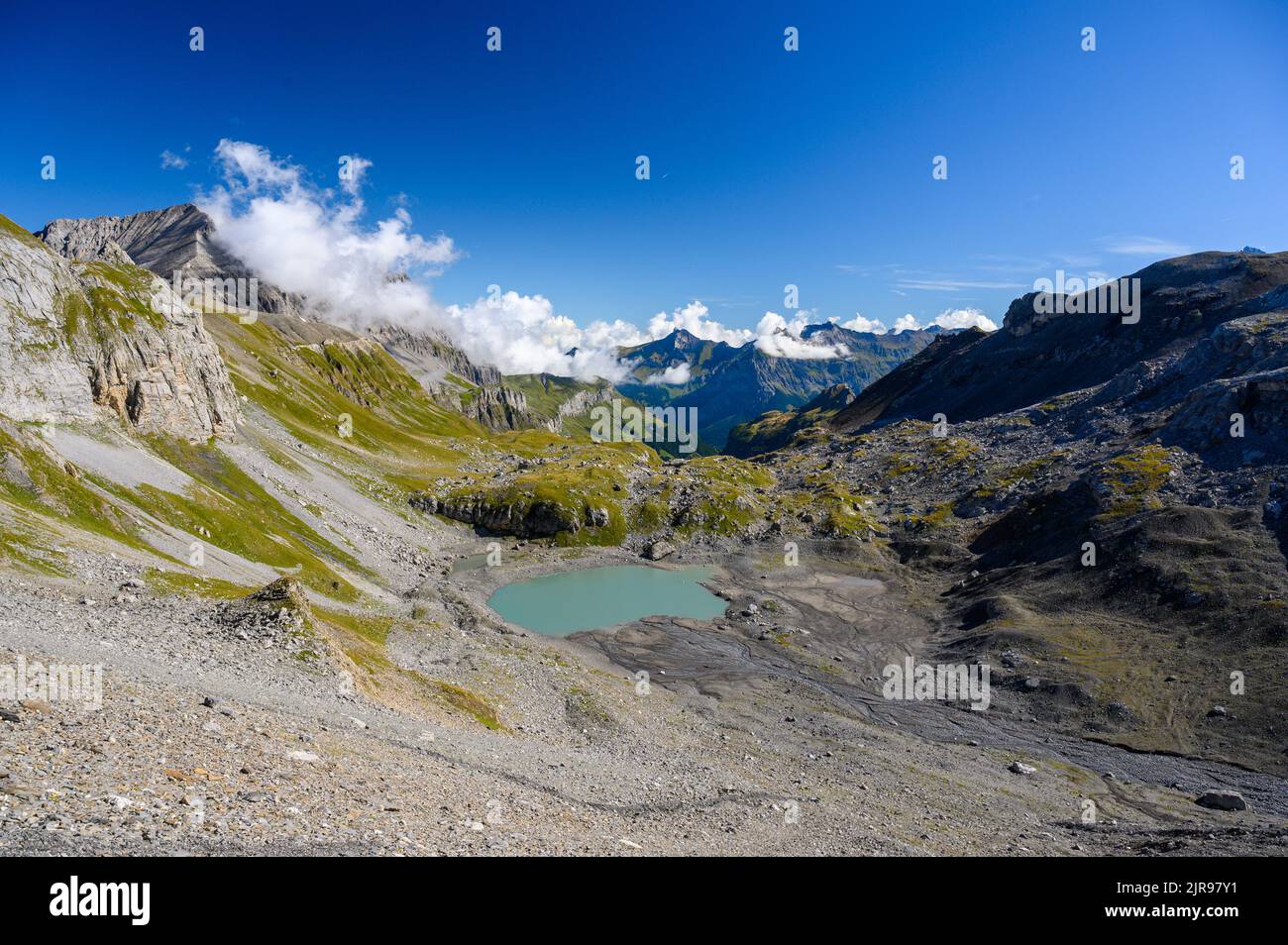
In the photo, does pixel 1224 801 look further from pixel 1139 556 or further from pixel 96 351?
pixel 96 351

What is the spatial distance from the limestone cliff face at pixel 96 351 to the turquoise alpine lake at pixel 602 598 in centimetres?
5770

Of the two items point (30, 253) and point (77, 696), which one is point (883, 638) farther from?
point (30, 253)

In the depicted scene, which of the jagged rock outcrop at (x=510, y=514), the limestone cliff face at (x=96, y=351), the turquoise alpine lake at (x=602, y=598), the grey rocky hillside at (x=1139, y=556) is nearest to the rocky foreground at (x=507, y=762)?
the grey rocky hillside at (x=1139, y=556)

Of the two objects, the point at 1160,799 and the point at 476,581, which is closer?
the point at 1160,799

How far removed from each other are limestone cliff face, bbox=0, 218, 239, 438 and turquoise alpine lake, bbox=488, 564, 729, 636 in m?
57.7

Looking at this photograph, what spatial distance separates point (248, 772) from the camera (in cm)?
2184

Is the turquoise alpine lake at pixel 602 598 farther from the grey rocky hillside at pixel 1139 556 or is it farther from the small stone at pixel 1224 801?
the small stone at pixel 1224 801

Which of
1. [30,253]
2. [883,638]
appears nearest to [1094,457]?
[883,638]

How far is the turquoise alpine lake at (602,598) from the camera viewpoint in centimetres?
9875

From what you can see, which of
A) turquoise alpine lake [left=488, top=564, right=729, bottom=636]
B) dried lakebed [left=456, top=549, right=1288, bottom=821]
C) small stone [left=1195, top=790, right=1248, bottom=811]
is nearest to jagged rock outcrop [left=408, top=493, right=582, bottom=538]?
dried lakebed [left=456, top=549, right=1288, bottom=821]

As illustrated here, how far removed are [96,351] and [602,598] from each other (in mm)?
81441

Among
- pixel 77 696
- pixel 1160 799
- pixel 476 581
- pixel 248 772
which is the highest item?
pixel 77 696
